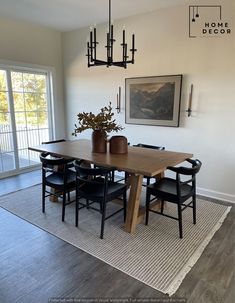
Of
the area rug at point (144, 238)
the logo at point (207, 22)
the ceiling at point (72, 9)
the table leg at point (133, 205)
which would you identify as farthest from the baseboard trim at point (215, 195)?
the ceiling at point (72, 9)

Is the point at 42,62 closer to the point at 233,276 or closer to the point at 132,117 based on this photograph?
the point at 132,117

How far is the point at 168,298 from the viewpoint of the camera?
1.80m

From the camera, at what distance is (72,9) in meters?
3.75

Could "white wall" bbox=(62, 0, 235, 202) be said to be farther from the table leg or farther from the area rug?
the table leg

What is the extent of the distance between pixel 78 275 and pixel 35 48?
14.2 feet

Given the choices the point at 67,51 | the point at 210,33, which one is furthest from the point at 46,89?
the point at 210,33

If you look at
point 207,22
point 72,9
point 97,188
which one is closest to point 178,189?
point 97,188

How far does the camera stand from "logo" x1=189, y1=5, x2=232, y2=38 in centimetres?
322

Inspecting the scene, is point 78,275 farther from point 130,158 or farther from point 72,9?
point 72,9

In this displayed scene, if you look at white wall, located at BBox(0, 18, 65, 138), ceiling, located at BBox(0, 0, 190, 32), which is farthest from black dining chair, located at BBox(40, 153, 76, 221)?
white wall, located at BBox(0, 18, 65, 138)

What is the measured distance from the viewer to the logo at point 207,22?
127 inches

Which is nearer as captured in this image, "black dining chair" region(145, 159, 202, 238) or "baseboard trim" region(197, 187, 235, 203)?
"black dining chair" region(145, 159, 202, 238)

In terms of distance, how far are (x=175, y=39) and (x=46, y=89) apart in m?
2.91

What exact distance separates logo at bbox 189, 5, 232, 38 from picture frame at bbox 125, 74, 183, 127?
0.65 metres
